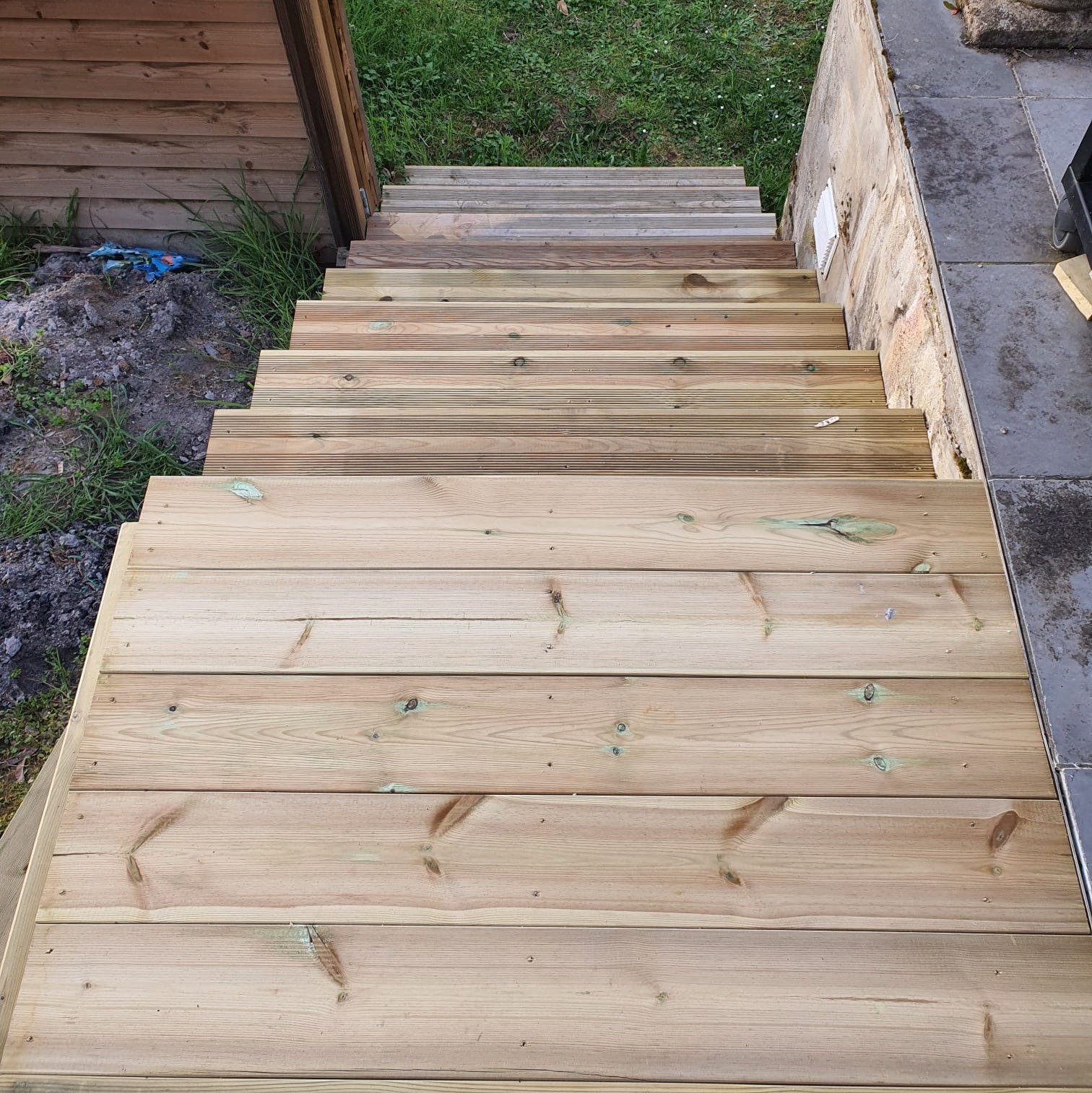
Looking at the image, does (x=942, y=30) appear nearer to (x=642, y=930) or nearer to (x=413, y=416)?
(x=413, y=416)

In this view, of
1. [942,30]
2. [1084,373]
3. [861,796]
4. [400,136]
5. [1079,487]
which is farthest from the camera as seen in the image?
[400,136]

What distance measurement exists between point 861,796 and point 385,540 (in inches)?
31.3

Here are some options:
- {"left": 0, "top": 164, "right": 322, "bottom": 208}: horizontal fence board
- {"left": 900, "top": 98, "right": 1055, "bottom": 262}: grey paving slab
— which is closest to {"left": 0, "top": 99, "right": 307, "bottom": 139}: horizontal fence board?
{"left": 0, "top": 164, "right": 322, "bottom": 208}: horizontal fence board

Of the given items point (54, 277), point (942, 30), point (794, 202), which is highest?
point (942, 30)

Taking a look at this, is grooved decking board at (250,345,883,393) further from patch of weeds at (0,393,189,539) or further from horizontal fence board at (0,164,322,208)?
horizontal fence board at (0,164,322,208)

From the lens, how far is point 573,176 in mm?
4168

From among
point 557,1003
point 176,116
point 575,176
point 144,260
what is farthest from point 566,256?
point 557,1003

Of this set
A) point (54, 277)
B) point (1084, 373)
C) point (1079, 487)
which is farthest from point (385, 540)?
point (54, 277)

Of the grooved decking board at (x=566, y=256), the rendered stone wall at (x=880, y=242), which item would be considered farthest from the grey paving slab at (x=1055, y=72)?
the grooved decking board at (x=566, y=256)

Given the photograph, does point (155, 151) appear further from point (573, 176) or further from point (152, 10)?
point (573, 176)

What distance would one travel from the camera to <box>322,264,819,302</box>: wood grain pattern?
296 cm

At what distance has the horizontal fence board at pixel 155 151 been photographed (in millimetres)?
3297

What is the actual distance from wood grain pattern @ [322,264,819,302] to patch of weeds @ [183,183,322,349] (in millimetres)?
491

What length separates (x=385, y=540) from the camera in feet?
4.75
